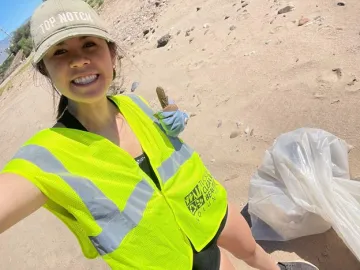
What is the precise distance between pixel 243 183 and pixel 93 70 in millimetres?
1621

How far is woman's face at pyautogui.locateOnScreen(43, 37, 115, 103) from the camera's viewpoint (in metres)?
1.23

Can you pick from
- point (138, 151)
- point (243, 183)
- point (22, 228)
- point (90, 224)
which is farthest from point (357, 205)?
point (22, 228)

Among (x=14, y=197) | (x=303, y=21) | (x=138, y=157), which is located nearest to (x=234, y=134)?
(x=303, y=21)

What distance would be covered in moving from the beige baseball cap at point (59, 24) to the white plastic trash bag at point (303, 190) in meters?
1.26

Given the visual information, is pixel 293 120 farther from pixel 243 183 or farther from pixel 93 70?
pixel 93 70

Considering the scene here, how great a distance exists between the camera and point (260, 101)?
3.15 meters

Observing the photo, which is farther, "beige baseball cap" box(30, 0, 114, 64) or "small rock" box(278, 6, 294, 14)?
"small rock" box(278, 6, 294, 14)

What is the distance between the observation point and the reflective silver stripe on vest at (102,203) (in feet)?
3.66

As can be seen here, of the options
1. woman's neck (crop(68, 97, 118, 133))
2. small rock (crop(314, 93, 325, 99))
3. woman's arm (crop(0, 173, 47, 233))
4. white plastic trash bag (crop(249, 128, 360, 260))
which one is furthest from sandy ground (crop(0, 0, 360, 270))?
woman's arm (crop(0, 173, 47, 233))

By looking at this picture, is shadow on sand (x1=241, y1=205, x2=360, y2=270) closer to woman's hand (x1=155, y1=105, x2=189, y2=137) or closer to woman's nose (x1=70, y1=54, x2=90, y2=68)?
woman's hand (x1=155, y1=105, x2=189, y2=137)

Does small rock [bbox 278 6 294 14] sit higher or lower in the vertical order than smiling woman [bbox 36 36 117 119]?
lower

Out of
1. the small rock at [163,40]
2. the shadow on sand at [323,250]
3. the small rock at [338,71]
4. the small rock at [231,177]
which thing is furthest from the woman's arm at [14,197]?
the small rock at [163,40]

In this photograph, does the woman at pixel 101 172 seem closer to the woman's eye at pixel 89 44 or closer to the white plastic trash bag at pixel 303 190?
the woman's eye at pixel 89 44

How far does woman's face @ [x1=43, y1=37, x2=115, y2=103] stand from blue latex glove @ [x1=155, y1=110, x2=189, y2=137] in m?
0.27
